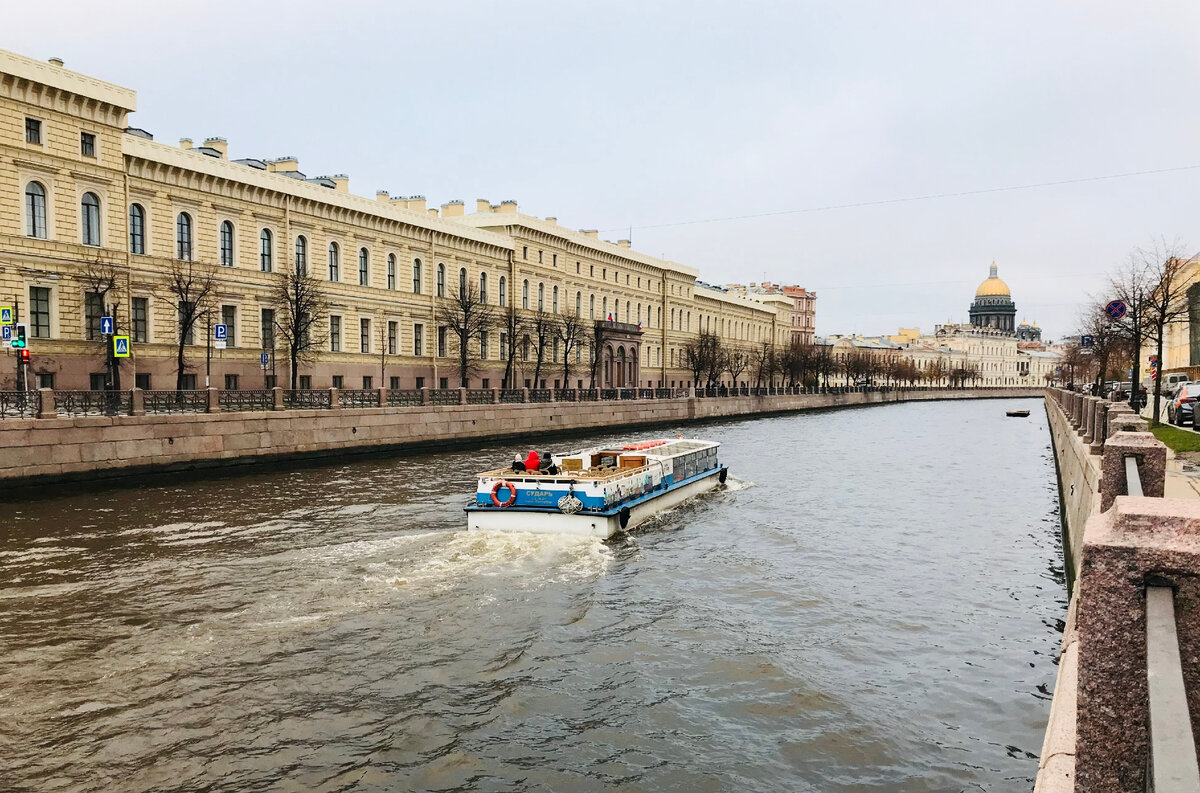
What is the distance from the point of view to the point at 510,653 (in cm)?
1102

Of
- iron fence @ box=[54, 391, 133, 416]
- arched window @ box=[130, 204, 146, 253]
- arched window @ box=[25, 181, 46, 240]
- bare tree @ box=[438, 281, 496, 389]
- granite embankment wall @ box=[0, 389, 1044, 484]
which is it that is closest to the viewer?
granite embankment wall @ box=[0, 389, 1044, 484]

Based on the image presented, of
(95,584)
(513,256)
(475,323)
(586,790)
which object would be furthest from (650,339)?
(586,790)

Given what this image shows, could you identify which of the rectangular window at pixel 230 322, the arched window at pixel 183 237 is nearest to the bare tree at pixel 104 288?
the arched window at pixel 183 237

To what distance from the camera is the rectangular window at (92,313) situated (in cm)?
3294

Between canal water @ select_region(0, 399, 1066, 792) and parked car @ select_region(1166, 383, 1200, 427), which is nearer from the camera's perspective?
canal water @ select_region(0, 399, 1066, 792)

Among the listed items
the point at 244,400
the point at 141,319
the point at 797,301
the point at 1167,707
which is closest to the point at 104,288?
the point at 141,319

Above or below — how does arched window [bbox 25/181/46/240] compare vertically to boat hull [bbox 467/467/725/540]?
above

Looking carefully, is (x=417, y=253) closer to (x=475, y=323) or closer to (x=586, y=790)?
(x=475, y=323)

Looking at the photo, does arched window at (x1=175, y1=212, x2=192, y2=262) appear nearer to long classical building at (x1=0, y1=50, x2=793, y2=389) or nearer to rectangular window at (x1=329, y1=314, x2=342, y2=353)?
long classical building at (x1=0, y1=50, x2=793, y2=389)

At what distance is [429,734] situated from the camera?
875 centimetres

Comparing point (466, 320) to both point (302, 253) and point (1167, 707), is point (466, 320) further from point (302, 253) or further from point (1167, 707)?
point (1167, 707)

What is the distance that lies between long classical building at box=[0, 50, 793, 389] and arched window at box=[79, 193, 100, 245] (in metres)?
0.05

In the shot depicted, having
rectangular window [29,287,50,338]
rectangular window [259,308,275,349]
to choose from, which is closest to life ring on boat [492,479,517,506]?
rectangular window [29,287,50,338]

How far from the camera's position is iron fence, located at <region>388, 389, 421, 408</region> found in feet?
120
